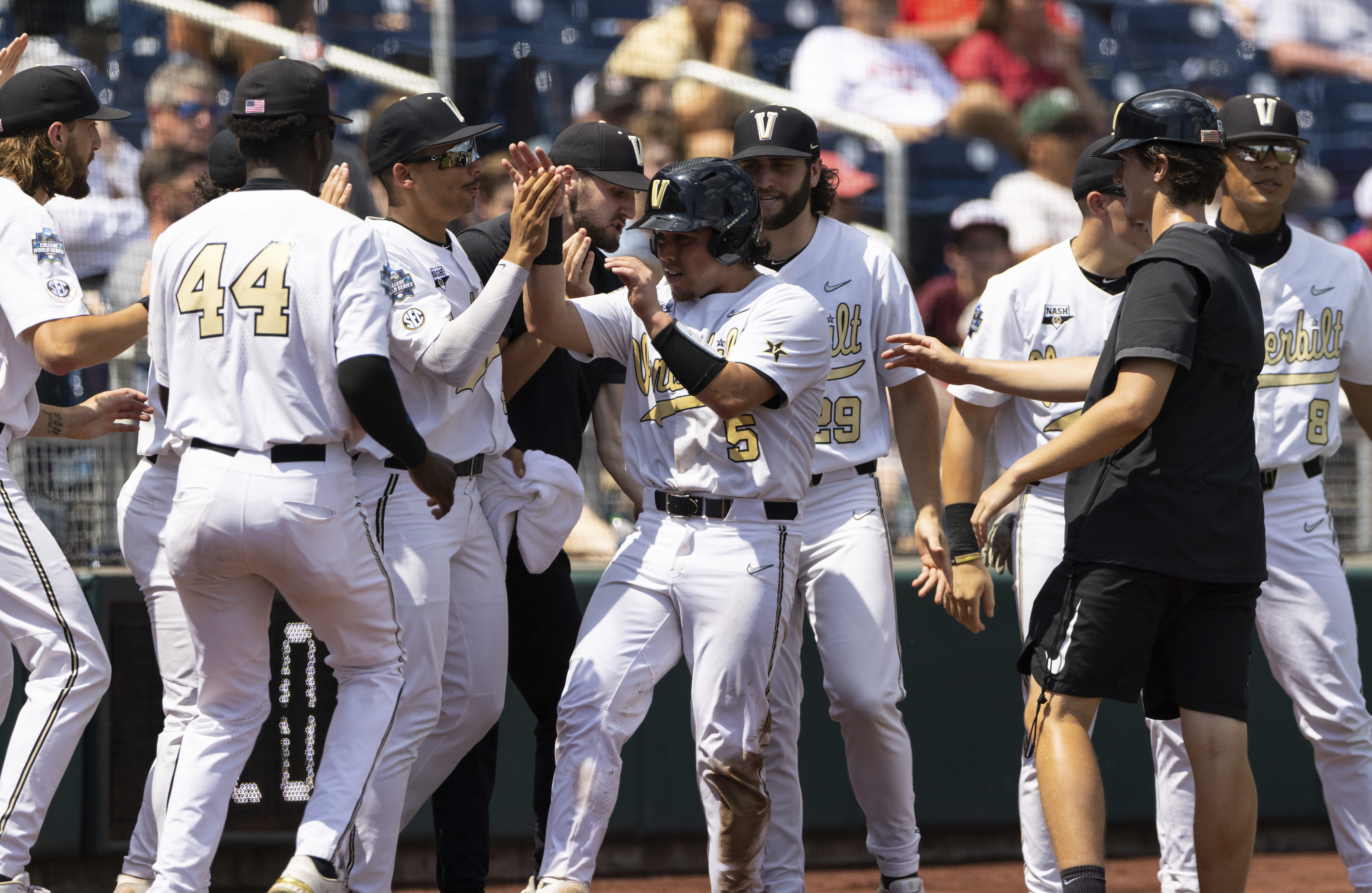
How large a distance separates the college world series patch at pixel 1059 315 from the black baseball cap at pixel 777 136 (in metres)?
0.80

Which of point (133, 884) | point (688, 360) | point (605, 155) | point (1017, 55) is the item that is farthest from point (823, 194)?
point (1017, 55)

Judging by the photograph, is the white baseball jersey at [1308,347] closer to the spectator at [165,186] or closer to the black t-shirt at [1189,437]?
the black t-shirt at [1189,437]

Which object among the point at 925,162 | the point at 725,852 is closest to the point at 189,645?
the point at 725,852

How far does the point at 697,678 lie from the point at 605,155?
1596 millimetres

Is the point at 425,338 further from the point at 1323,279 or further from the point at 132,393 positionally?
the point at 1323,279

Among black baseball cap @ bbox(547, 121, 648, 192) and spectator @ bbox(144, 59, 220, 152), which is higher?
spectator @ bbox(144, 59, 220, 152)

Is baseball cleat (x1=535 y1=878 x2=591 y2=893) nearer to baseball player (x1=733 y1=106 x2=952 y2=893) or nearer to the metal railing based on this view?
baseball player (x1=733 y1=106 x2=952 y2=893)

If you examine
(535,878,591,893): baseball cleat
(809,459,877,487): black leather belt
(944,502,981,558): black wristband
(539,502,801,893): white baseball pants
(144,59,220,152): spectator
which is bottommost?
(535,878,591,893): baseball cleat

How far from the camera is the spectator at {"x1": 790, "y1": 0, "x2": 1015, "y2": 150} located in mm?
8297

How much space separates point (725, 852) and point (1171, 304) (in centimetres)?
163

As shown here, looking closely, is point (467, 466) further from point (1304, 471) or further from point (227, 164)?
point (1304, 471)

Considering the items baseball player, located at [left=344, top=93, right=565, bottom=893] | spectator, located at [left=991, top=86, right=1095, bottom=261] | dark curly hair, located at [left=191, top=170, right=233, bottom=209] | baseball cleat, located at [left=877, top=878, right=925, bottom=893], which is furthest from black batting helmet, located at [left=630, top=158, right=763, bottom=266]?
spectator, located at [left=991, top=86, right=1095, bottom=261]

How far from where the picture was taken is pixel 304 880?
9.67 ft

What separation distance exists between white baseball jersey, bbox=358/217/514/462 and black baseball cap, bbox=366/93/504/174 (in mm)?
169
